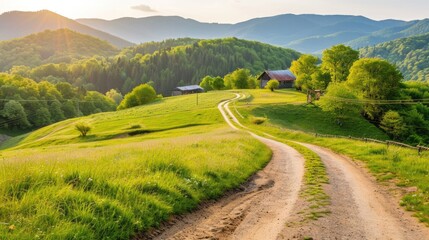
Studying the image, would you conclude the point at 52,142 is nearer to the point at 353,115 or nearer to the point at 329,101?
the point at 329,101

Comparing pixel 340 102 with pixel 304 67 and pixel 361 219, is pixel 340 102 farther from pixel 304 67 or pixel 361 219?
pixel 361 219

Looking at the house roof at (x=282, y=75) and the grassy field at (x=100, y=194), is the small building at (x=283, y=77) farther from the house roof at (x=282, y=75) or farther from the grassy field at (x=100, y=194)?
the grassy field at (x=100, y=194)

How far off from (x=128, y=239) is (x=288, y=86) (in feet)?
458

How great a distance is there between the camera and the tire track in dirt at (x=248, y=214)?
412 inches

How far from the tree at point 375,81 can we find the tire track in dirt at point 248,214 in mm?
76030

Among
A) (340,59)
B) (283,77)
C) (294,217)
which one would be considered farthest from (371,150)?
(283,77)

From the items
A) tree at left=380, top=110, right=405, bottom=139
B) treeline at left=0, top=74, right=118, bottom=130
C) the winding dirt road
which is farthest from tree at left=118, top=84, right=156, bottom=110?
the winding dirt road

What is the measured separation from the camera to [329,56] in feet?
363

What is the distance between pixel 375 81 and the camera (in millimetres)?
84375

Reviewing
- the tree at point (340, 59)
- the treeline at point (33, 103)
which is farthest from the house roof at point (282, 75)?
the treeline at point (33, 103)

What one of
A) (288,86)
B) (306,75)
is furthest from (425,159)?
(288,86)

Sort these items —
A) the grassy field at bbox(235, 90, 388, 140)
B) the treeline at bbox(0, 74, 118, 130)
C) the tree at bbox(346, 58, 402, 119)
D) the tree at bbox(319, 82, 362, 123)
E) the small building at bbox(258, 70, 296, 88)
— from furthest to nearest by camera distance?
the small building at bbox(258, 70, 296, 88) < the treeline at bbox(0, 74, 118, 130) < the tree at bbox(346, 58, 402, 119) < the tree at bbox(319, 82, 362, 123) < the grassy field at bbox(235, 90, 388, 140)

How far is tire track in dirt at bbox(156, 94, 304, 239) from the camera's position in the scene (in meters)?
10.5

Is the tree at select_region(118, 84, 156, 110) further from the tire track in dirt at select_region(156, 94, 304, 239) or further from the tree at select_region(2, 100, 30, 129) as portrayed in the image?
the tire track in dirt at select_region(156, 94, 304, 239)
